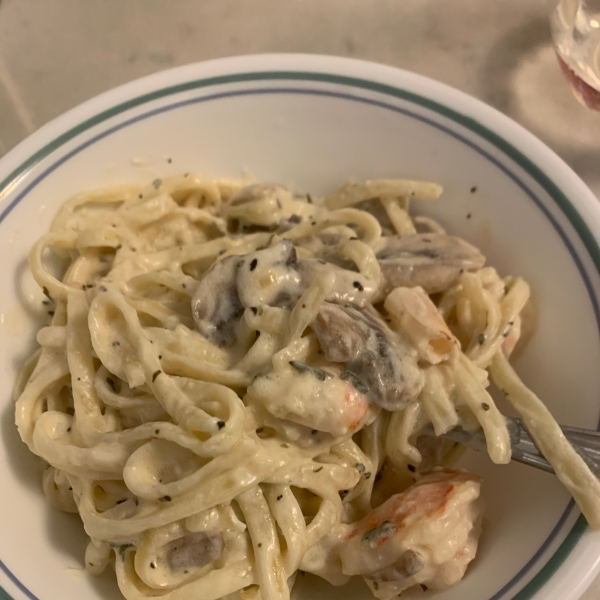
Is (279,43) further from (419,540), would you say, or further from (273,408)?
(419,540)

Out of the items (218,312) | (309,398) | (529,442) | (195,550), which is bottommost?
(195,550)

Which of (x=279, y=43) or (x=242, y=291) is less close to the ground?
(x=279, y=43)

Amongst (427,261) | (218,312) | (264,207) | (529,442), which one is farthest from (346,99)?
(529,442)

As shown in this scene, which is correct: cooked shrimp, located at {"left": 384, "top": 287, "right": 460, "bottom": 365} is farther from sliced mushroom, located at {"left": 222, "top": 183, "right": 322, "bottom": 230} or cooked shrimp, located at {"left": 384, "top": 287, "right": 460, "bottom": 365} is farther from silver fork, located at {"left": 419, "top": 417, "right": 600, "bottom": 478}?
sliced mushroom, located at {"left": 222, "top": 183, "right": 322, "bottom": 230}

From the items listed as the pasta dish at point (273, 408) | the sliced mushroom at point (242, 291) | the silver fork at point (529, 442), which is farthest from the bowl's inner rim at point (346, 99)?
the sliced mushroom at point (242, 291)

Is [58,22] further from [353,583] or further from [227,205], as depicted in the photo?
[353,583]

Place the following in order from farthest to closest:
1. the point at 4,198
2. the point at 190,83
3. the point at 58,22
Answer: the point at 58,22 → the point at 190,83 → the point at 4,198

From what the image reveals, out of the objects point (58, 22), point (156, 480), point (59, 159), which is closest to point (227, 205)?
point (59, 159)
